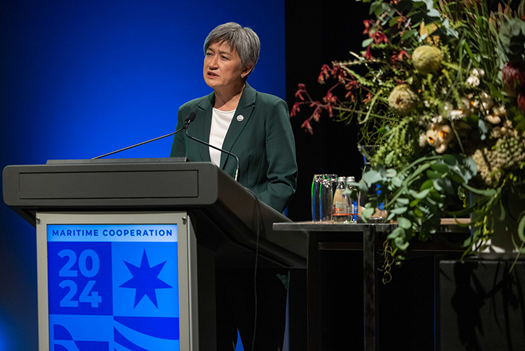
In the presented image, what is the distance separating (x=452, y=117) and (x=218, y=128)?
122cm

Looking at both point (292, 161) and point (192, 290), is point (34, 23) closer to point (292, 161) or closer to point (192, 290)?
point (292, 161)

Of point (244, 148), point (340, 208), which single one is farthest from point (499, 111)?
point (244, 148)

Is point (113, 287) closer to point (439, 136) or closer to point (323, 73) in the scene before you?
point (323, 73)

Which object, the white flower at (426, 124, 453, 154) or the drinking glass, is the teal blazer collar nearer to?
the drinking glass

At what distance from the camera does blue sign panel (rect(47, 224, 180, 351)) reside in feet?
3.82

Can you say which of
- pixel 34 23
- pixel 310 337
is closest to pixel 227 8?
pixel 34 23

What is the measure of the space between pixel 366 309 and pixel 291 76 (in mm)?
1539

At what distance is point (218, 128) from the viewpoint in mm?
1987

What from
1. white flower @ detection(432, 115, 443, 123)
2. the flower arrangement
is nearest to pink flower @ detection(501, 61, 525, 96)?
the flower arrangement

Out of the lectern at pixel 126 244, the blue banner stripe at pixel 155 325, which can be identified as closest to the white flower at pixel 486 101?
the lectern at pixel 126 244

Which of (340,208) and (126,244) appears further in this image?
(340,208)

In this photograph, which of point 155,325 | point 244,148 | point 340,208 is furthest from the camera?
point 244,148

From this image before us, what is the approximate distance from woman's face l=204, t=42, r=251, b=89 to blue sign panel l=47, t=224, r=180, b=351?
0.94m

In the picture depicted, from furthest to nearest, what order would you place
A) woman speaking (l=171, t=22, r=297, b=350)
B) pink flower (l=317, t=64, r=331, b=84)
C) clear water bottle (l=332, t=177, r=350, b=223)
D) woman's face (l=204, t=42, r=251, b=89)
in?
woman's face (l=204, t=42, r=251, b=89) → woman speaking (l=171, t=22, r=297, b=350) → clear water bottle (l=332, t=177, r=350, b=223) → pink flower (l=317, t=64, r=331, b=84)
